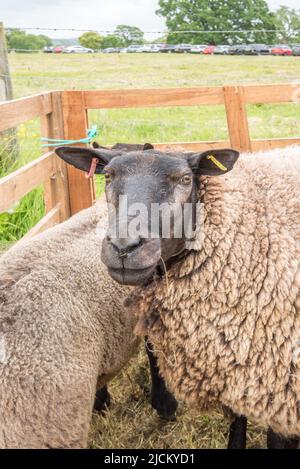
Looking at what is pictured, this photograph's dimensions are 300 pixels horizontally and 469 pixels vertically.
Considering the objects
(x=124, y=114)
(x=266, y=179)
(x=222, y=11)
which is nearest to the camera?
(x=266, y=179)

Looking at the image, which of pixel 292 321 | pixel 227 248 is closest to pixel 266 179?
pixel 227 248

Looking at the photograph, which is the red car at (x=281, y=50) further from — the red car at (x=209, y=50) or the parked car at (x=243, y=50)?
the red car at (x=209, y=50)

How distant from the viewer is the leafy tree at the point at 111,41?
13789 millimetres

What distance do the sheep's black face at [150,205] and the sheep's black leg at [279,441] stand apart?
1.06m

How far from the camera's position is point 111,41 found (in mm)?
14359

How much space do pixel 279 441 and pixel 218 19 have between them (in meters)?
14.7

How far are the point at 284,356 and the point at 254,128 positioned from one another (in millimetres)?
8338

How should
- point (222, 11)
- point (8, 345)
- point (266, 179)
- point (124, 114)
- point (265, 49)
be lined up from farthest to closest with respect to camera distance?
point (222, 11) → point (265, 49) → point (124, 114) → point (266, 179) → point (8, 345)

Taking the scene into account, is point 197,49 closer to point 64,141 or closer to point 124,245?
point 64,141

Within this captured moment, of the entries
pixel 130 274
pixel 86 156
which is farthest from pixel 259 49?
pixel 130 274

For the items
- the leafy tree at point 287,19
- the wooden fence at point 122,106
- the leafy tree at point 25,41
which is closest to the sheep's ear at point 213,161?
the wooden fence at point 122,106

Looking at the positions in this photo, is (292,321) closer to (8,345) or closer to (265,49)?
(8,345)

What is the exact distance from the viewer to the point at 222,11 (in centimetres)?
1560

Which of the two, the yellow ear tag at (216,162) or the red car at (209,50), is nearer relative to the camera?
the yellow ear tag at (216,162)
